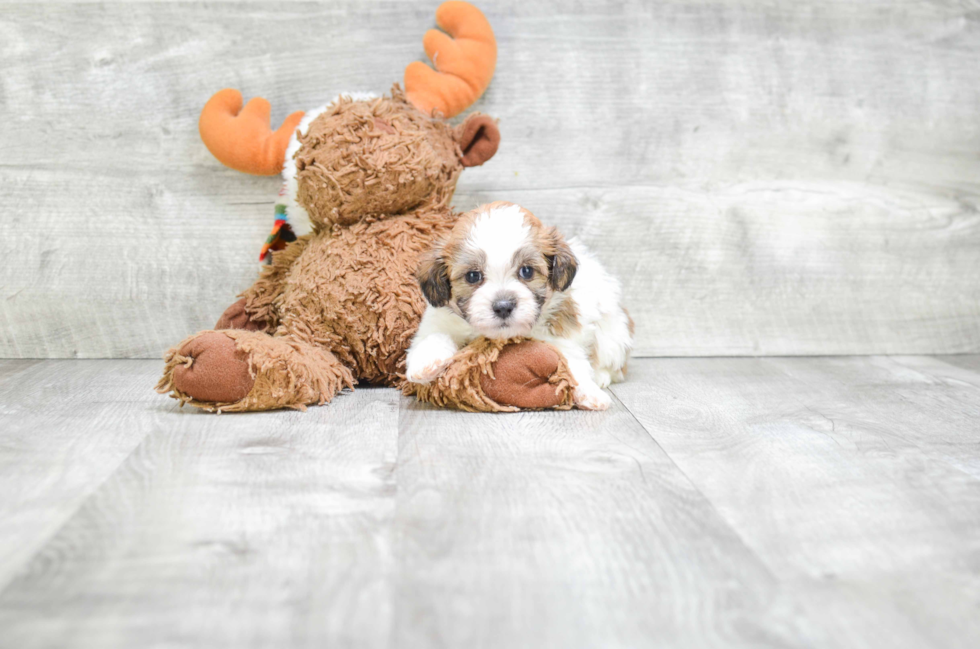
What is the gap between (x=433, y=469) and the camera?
3.89 ft

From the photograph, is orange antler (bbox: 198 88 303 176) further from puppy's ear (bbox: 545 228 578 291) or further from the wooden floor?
puppy's ear (bbox: 545 228 578 291)

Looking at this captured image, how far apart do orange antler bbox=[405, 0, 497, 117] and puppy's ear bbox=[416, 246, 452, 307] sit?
493 millimetres

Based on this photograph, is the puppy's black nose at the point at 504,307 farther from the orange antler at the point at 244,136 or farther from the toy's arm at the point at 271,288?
A: the orange antler at the point at 244,136

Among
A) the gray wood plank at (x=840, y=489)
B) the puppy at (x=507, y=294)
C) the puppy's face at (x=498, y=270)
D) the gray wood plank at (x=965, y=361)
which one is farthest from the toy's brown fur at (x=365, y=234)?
the gray wood plank at (x=965, y=361)

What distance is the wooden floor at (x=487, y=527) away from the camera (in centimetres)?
77

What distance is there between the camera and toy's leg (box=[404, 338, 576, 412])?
4.91 ft

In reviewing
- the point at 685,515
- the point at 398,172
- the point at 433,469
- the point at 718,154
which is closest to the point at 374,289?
the point at 398,172

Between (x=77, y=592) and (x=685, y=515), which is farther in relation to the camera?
(x=685, y=515)

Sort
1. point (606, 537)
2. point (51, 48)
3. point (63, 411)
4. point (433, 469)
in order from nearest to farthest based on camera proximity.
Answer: point (606, 537)
point (433, 469)
point (63, 411)
point (51, 48)

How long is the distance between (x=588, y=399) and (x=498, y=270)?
320 millimetres

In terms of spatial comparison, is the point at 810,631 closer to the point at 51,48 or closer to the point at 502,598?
the point at 502,598

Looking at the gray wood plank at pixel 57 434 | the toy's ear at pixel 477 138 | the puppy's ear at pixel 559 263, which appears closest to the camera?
the gray wood plank at pixel 57 434

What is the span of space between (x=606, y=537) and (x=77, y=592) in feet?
1.94

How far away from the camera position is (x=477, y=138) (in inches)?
71.0
